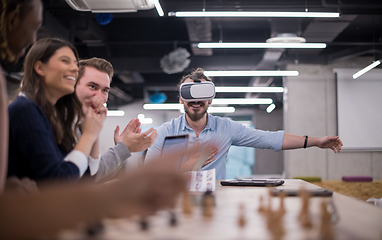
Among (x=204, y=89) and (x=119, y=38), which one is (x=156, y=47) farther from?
(x=204, y=89)

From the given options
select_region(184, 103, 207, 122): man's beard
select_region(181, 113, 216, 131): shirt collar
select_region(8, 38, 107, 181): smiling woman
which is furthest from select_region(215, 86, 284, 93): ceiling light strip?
select_region(8, 38, 107, 181): smiling woman

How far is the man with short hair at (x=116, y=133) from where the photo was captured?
1.67 m

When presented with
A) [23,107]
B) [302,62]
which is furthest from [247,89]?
[23,107]

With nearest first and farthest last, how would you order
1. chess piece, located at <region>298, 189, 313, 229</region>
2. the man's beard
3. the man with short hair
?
chess piece, located at <region>298, 189, 313, 229</region>
the man with short hair
the man's beard

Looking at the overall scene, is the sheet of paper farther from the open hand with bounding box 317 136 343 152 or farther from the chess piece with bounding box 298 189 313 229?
the open hand with bounding box 317 136 343 152

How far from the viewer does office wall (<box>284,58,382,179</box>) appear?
8250 millimetres

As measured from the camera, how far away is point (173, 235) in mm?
708

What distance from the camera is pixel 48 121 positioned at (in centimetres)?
127

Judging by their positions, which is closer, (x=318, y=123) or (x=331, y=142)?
(x=331, y=142)

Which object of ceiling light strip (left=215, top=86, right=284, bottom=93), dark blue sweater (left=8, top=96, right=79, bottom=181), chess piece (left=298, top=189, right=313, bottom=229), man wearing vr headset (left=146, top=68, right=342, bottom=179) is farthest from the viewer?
ceiling light strip (left=215, top=86, right=284, bottom=93)

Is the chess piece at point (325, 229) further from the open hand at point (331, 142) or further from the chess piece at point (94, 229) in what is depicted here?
the open hand at point (331, 142)

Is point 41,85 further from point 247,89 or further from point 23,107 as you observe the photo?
point 247,89

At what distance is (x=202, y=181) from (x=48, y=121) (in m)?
0.73

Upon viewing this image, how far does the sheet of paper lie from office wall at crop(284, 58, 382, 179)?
717 cm
